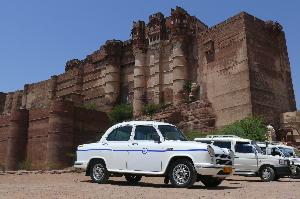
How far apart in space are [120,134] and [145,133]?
78 cm

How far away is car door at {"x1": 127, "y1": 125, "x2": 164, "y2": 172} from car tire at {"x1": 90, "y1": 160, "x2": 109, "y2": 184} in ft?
2.57

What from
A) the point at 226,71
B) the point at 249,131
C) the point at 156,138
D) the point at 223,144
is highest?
the point at 226,71

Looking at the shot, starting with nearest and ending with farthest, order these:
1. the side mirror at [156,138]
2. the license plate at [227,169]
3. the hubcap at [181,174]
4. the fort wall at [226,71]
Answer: the hubcap at [181,174]
the license plate at [227,169]
the side mirror at [156,138]
the fort wall at [226,71]

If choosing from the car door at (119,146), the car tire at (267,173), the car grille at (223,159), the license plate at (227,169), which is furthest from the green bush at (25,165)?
the license plate at (227,169)

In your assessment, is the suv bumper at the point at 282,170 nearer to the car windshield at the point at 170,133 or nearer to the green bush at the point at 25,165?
the car windshield at the point at 170,133

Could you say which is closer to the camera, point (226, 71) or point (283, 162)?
point (283, 162)

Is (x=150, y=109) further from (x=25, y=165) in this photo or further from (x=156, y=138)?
(x=156, y=138)

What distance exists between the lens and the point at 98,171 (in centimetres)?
1022

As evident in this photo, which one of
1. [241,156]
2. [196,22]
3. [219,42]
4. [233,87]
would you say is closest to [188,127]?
[233,87]

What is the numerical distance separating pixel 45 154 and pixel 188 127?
503 inches

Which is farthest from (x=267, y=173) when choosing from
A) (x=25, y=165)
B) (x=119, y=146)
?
(x=25, y=165)

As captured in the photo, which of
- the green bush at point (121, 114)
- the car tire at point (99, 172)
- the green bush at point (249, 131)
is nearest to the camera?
the car tire at point (99, 172)

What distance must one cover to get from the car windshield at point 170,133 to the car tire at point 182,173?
75 cm

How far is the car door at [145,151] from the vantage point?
925 cm
